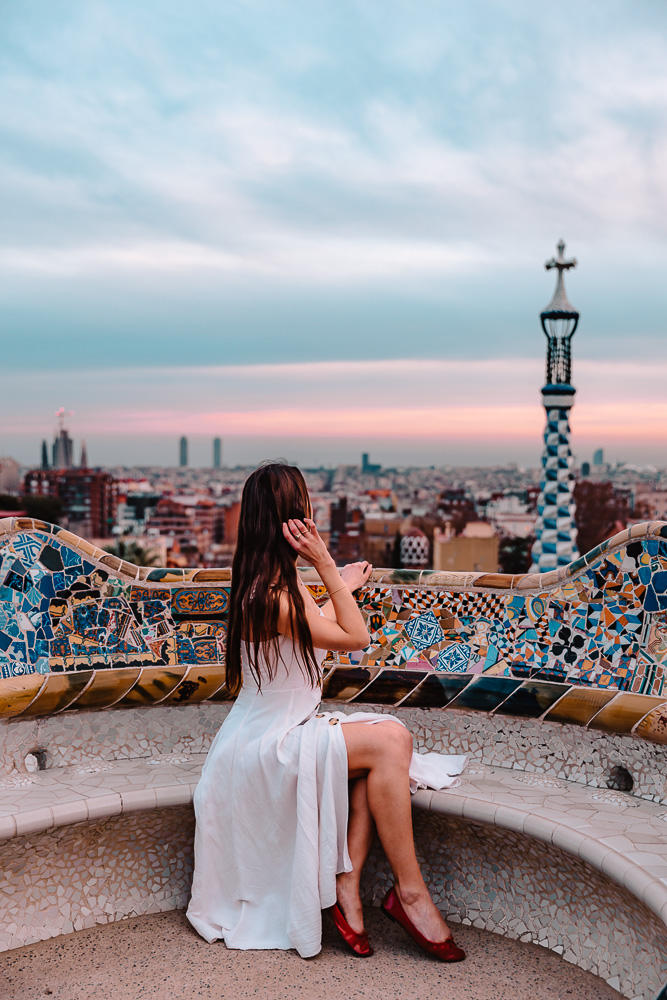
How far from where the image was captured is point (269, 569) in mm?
2820

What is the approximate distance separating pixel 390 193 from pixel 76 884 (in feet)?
71.0

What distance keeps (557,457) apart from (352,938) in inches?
334

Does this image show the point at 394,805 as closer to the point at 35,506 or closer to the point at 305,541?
the point at 305,541

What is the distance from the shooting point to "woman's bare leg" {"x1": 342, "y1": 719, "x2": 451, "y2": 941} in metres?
2.68

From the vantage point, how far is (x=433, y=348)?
88.9 feet

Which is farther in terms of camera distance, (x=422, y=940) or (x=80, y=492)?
(x=80, y=492)

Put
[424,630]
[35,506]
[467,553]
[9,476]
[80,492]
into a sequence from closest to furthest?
[424,630], [467,553], [35,506], [9,476], [80,492]

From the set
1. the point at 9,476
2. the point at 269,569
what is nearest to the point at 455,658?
the point at 269,569

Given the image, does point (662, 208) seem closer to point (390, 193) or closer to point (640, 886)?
point (390, 193)

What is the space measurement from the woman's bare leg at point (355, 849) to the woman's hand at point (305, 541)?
0.72 m

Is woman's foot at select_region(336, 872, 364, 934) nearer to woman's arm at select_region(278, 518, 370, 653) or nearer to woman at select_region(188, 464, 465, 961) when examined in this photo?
woman at select_region(188, 464, 465, 961)

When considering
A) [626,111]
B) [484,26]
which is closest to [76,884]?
[484,26]

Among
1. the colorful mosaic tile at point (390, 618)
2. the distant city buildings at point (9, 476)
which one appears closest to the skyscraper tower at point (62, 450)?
the distant city buildings at point (9, 476)

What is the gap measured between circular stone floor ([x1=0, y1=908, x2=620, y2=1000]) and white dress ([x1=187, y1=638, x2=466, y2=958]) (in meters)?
0.09
